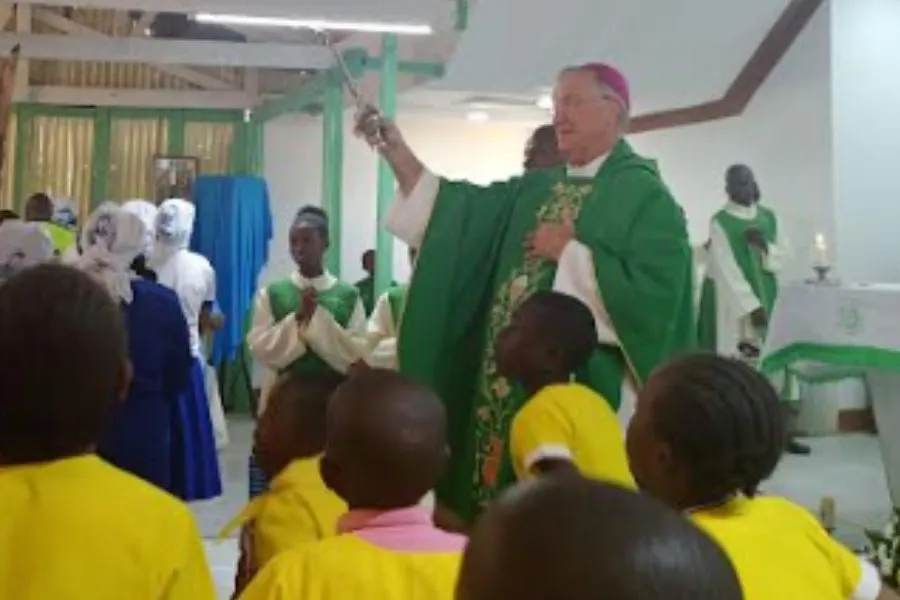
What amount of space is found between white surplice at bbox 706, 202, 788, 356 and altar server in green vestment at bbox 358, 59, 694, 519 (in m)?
4.40

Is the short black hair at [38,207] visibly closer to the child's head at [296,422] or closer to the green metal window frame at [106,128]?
the green metal window frame at [106,128]

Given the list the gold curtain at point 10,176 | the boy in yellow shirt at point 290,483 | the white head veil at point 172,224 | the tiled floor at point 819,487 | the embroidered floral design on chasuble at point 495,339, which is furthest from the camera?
the gold curtain at point 10,176

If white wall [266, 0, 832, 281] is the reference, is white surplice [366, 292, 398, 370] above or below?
below

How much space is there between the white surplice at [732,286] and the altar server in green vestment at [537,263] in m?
4.40

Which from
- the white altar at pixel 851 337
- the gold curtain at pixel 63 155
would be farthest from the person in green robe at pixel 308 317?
the gold curtain at pixel 63 155

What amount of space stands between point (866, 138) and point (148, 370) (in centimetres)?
577

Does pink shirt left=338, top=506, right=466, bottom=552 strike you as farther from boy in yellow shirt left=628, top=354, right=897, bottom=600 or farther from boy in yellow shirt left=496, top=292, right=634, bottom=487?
boy in yellow shirt left=496, top=292, right=634, bottom=487

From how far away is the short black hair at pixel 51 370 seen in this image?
1.36 m

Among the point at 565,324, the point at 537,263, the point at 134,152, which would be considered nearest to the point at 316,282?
the point at 537,263

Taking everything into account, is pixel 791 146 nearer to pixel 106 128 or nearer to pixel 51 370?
pixel 106 128

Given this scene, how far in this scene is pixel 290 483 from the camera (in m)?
1.98

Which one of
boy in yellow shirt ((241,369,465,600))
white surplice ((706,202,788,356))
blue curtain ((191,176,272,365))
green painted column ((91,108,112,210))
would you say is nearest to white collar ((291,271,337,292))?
boy in yellow shirt ((241,369,465,600))

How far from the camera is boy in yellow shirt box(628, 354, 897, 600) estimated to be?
150 centimetres

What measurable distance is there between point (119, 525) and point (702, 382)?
74 cm
